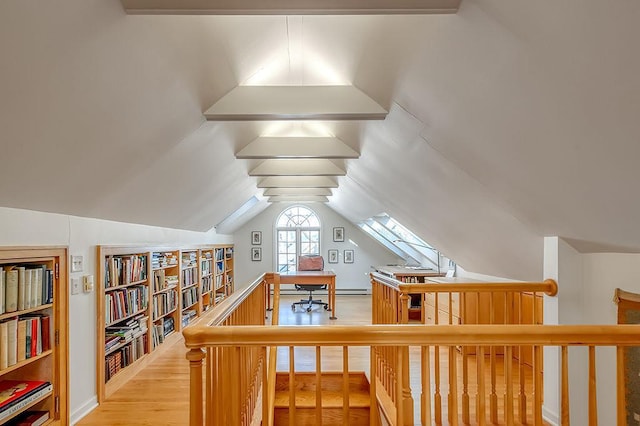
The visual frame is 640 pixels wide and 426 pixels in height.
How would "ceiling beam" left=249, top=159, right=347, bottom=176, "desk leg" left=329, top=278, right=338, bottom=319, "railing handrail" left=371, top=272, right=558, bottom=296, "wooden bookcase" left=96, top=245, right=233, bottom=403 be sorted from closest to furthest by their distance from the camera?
1. "railing handrail" left=371, top=272, right=558, bottom=296
2. "wooden bookcase" left=96, top=245, right=233, bottom=403
3. "ceiling beam" left=249, top=159, right=347, bottom=176
4. "desk leg" left=329, top=278, right=338, bottom=319

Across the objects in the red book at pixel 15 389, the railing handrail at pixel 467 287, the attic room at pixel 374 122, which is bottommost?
the red book at pixel 15 389

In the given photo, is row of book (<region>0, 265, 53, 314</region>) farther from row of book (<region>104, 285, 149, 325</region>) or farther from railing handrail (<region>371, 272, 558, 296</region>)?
railing handrail (<region>371, 272, 558, 296</region>)

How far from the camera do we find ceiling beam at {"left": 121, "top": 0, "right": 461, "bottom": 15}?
1568 millimetres

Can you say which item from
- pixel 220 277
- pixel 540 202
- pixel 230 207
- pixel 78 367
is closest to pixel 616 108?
pixel 540 202

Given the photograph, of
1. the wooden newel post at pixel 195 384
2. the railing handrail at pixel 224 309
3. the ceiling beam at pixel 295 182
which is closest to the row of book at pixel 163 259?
the ceiling beam at pixel 295 182

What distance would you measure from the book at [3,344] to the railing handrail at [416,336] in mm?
1767

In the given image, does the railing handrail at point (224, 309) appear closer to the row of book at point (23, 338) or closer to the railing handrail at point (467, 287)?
the railing handrail at point (467, 287)

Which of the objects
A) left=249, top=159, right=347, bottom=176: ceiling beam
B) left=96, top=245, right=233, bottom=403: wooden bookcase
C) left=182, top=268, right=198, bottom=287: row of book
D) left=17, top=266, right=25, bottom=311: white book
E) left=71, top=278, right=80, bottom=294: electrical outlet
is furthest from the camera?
left=182, top=268, right=198, bottom=287: row of book

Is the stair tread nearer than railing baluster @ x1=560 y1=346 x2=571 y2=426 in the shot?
No

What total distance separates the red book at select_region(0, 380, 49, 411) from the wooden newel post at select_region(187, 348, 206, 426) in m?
1.76

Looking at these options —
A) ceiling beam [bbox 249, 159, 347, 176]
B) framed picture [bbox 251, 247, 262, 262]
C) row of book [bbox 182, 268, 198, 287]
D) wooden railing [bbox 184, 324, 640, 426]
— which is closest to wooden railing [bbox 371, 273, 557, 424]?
wooden railing [bbox 184, 324, 640, 426]

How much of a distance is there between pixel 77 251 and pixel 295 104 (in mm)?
2117

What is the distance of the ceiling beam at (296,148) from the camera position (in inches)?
154

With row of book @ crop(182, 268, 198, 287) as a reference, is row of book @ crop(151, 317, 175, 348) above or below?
below
